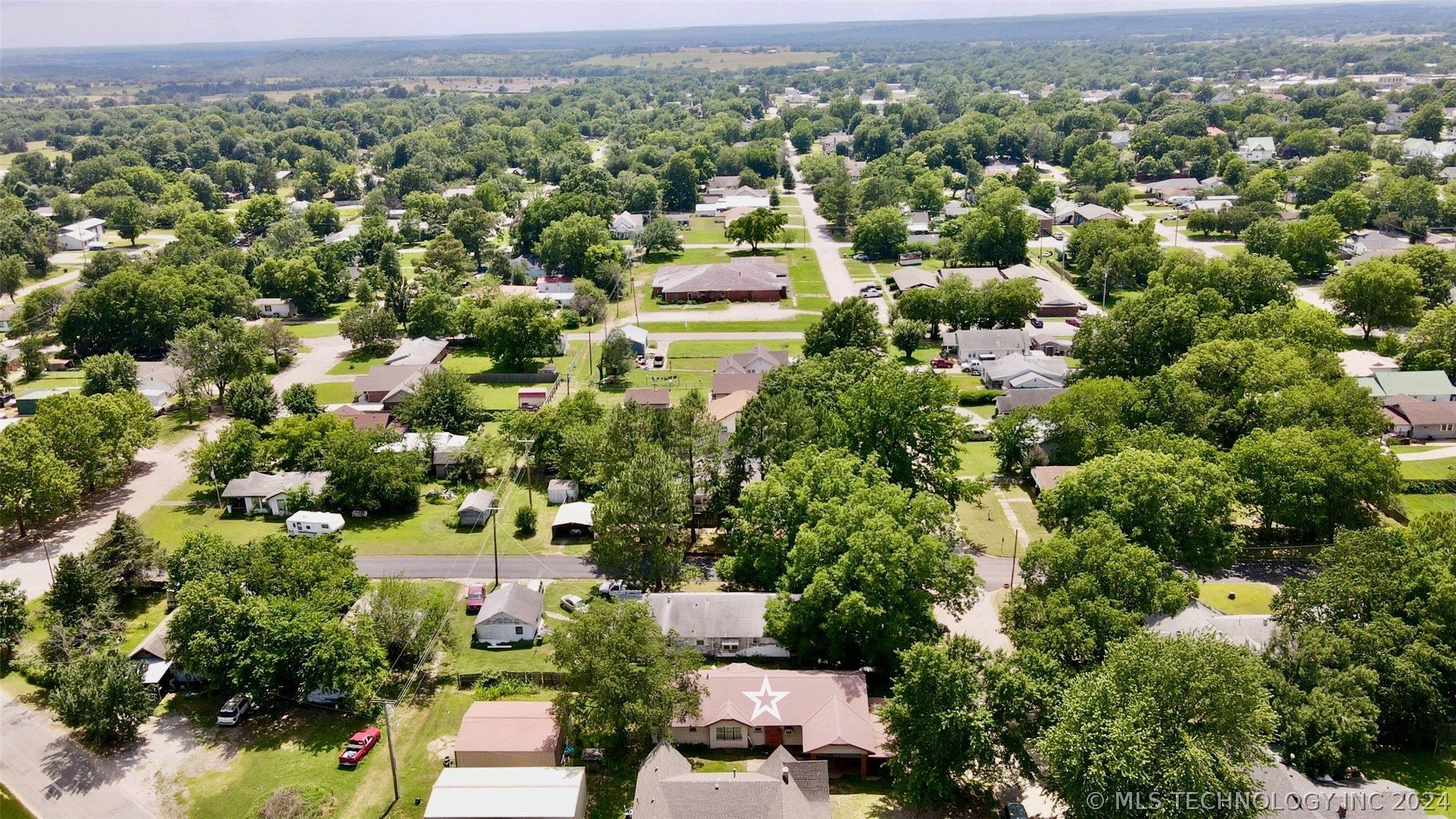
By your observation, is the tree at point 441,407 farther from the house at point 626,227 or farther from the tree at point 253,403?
the house at point 626,227

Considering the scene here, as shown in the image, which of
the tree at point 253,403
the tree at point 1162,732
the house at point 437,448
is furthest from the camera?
the tree at point 253,403

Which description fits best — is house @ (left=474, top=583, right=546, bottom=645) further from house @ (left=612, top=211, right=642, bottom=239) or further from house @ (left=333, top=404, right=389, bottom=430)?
house @ (left=612, top=211, right=642, bottom=239)

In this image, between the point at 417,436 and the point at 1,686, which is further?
the point at 417,436

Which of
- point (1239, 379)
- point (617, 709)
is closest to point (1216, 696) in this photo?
point (617, 709)

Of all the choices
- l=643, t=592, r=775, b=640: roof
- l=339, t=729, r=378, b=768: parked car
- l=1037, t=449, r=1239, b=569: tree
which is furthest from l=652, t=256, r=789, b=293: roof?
l=339, t=729, r=378, b=768: parked car

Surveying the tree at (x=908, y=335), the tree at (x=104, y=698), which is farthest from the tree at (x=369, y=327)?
the tree at (x=104, y=698)

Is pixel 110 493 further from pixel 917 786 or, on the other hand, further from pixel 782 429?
pixel 917 786
